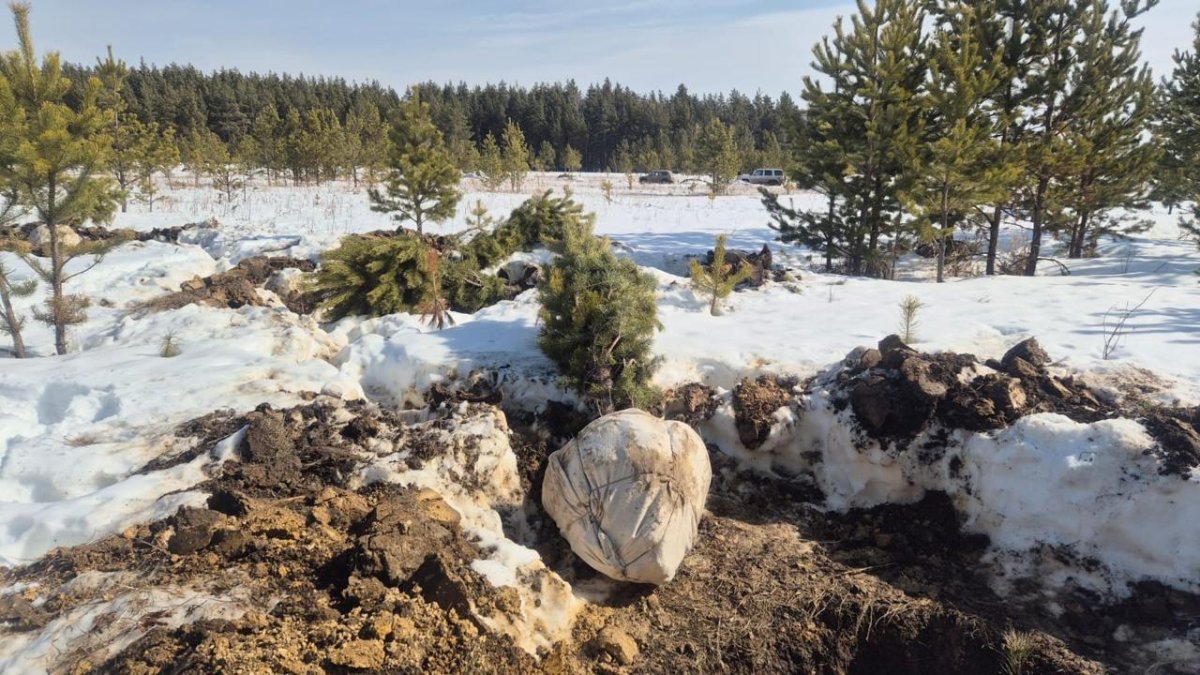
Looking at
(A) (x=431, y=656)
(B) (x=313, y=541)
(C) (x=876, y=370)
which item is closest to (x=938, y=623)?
(C) (x=876, y=370)

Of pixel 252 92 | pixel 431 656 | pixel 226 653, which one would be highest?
pixel 252 92

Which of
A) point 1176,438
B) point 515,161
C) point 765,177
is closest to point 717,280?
point 1176,438

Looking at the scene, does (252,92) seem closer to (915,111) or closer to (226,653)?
(915,111)

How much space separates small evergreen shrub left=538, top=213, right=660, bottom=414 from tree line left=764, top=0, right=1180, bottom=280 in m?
7.95

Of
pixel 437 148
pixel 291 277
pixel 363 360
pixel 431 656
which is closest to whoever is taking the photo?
pixel 431 656

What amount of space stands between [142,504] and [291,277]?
8135 millimetres

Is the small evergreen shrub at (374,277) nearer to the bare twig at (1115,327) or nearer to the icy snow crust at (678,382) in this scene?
the icy snow crust at (678,382)

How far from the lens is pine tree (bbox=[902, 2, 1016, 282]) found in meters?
11.0

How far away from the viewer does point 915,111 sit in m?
12.4

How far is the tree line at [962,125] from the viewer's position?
1173cm

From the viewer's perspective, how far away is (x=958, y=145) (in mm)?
11031

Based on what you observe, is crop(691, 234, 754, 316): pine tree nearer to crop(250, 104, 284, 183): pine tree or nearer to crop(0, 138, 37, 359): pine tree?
crop(0, 138, 37, 359): pine tree

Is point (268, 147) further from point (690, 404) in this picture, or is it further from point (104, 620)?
point (104, 620)

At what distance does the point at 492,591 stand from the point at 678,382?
322cm
